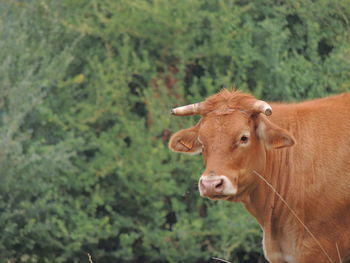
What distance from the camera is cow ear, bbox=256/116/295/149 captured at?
22.4 ft

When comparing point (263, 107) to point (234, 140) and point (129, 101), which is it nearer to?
point (234, 140)

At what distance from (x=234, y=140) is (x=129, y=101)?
5.64 m

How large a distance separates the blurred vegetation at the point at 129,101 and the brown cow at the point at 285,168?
3.81 meters

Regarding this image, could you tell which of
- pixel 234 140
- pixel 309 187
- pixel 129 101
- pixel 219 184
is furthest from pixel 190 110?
pixel 129 101

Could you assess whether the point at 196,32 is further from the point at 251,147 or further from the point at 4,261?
the point at 251,147

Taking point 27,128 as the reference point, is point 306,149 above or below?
above

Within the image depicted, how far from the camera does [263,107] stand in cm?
681

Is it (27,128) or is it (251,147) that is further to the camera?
(27,128)

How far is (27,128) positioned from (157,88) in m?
1.81

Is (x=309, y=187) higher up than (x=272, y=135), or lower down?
lower down

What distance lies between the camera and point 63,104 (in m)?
12.1

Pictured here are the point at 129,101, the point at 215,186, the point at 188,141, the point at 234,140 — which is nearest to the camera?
the point at 215,186

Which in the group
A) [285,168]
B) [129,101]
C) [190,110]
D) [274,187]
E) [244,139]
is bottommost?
[129,101]

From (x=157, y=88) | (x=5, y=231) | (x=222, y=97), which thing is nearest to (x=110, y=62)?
(x=157, y=88)
